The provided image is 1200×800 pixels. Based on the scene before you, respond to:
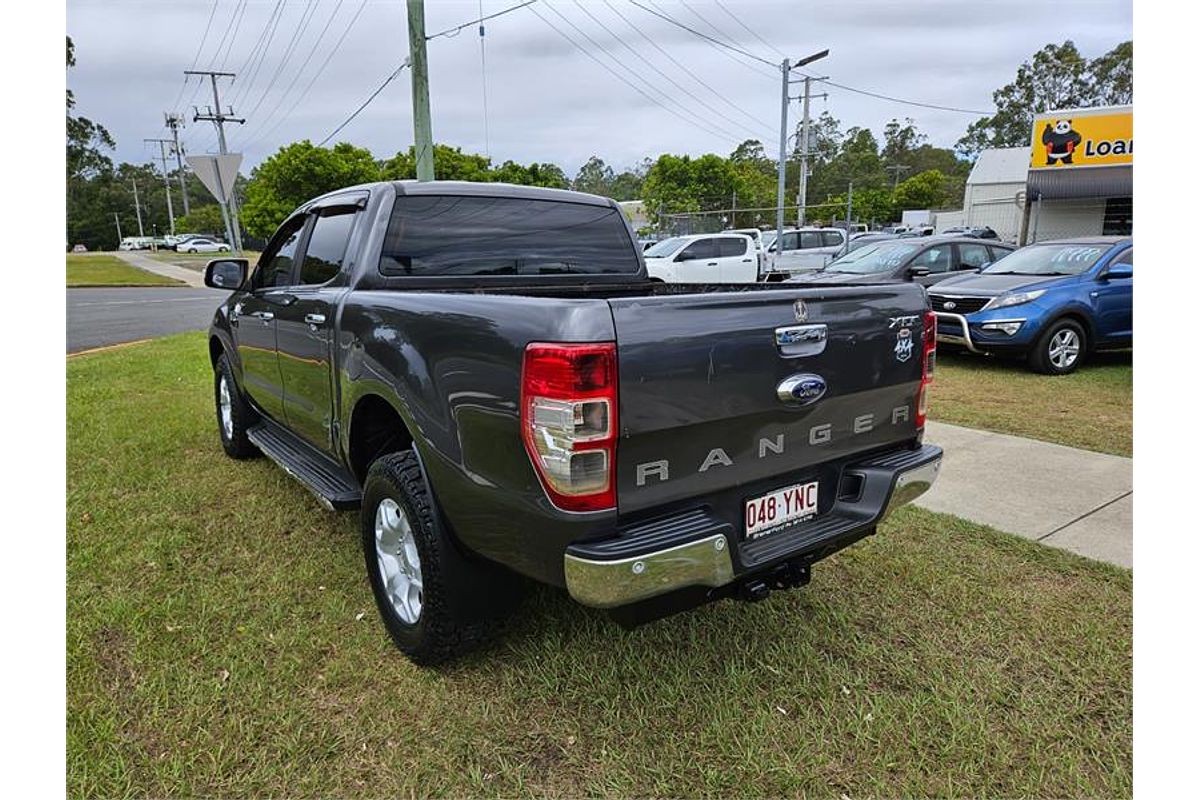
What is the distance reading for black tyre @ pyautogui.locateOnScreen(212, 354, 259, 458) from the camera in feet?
16.7

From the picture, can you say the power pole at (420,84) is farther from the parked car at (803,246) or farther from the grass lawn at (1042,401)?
the parked car at (803,246)

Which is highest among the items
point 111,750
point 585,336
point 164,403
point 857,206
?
point 857,206

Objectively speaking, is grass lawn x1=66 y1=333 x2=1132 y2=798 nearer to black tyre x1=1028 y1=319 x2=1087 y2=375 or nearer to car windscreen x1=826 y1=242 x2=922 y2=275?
black tyre x1=1028 y1=319 x2=1087 y2=375

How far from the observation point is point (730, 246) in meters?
17.4

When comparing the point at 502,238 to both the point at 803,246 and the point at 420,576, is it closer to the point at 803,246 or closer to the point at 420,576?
the point at 420,576

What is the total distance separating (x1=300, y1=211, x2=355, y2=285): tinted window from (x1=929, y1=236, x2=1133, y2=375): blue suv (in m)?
7.03

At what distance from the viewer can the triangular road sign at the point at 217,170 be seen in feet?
33.9

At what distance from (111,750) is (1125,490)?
542cm

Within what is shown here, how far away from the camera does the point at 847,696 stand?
2.63 m

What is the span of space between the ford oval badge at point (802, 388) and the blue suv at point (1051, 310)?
6.80m

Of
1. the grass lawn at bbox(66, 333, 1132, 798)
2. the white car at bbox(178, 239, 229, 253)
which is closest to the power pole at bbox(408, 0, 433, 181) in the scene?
the grass lawn at bbox(66, 333, 1132, 798)

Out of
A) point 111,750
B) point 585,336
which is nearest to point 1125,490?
point 585,336

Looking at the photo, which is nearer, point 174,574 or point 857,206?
point 174,574

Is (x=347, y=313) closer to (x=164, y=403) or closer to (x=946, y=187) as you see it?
(x=164, y=403)
